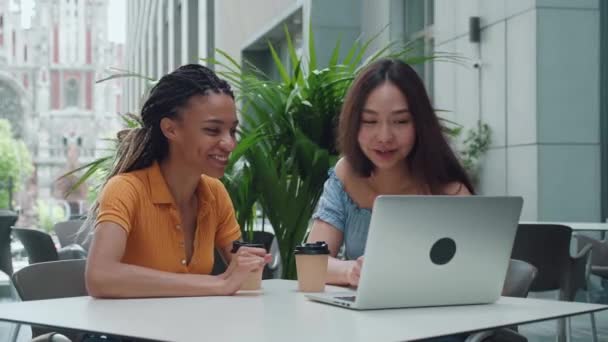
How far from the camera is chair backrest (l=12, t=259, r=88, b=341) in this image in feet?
7.05

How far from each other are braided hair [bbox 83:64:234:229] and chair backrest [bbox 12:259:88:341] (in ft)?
0.45

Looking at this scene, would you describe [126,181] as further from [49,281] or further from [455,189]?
[455,189]

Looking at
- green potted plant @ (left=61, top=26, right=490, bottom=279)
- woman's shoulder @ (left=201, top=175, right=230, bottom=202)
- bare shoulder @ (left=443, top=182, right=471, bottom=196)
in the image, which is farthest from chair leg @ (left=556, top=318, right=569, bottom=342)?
woman's shoulder @ (left=201, top=175, right=230, bottom=202)

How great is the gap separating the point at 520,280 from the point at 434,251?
52 cm

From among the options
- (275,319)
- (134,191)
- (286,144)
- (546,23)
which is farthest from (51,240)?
(546,23)

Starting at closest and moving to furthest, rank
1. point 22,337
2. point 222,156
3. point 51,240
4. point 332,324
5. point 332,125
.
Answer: point 332,324 < point 222,156 < point 332,125 < point 51,240 < point 22,337

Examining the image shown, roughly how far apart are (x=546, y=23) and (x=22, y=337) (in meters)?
4.44

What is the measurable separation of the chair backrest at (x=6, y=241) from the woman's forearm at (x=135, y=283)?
13.4ft

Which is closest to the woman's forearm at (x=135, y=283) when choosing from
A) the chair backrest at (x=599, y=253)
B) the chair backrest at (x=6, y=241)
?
the chair backrest at (x=599, y=253)

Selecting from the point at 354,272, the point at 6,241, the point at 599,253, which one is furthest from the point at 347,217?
the point at 6,241

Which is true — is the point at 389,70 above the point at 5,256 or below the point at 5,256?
above

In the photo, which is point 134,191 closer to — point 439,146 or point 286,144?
point 439,146

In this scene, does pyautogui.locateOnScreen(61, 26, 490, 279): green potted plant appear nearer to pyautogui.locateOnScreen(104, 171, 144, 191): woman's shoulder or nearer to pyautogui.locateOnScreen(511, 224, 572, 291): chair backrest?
pyautogui.locateOnScreen(511, 224, 572, 291): chair backrest

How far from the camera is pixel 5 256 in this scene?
5.85 meters
